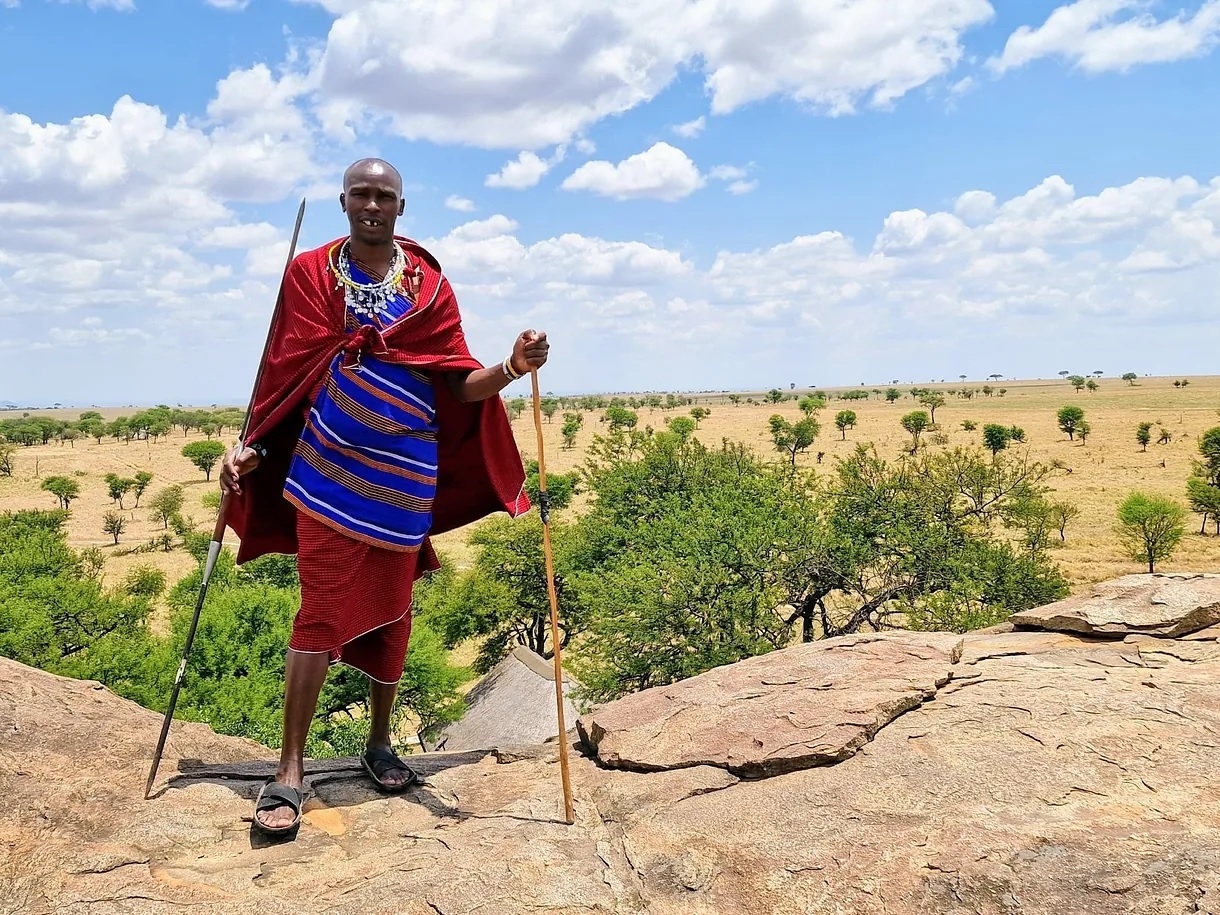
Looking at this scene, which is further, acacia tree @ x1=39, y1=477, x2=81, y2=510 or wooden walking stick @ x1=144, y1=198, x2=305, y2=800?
acacia tree @ x1=39, y1=477, x2=81, y2=510

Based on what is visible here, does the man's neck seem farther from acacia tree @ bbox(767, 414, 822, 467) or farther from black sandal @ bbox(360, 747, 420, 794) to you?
acacia tree @ bbox(767, 414, 822, 467)

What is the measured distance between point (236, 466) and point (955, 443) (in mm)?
64347

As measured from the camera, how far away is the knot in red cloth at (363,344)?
408cm

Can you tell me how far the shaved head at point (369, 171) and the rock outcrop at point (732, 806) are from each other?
316 centimetres

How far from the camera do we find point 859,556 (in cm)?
1850

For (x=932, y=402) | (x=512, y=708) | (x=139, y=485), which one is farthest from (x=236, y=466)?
(x=932, y=402)

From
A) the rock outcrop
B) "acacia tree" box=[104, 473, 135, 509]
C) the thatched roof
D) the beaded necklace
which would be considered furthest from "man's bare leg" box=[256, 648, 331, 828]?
"acacia tree" box=[104, 473, 135, 509]

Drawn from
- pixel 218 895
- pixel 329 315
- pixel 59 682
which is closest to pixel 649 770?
pixel 218 895

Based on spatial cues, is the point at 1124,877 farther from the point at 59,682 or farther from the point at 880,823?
the point at 59,682

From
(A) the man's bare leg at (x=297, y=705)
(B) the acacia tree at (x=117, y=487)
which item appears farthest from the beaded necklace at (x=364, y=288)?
(B) the acacia tree at (x=117, y=487)

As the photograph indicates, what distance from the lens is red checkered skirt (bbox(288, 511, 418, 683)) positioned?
409cm

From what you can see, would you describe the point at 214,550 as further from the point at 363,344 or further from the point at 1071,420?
the point at 1071,420

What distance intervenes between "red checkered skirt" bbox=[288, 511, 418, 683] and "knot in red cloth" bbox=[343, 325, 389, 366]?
0.82m

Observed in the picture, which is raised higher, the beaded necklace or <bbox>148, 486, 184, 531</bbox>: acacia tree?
the beaded necklace
